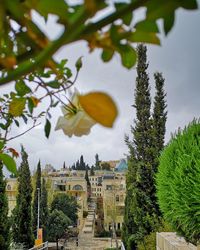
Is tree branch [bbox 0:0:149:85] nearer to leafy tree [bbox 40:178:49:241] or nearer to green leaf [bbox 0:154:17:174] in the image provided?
green leaf [bbox 0:154:17:174]

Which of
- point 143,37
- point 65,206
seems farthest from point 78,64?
point 65,206

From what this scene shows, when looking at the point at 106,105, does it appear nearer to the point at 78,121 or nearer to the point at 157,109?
the point at 78,121

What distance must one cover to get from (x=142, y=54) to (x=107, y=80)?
40.9 feet

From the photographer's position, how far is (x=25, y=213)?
1669 cm

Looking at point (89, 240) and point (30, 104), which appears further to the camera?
point (89, 240)

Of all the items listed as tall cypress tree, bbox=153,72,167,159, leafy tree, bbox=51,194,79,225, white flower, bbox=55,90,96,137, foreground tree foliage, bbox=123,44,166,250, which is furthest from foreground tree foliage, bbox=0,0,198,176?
leafy tree, bbox=51,194,79,225

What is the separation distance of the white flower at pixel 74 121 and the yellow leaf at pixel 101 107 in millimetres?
217

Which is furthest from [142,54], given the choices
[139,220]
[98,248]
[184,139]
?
[98,248]

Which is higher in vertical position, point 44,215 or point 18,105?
point 18,105

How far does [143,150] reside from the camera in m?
12.2

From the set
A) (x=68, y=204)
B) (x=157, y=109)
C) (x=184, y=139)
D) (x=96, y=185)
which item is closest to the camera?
(x=184, y=139)

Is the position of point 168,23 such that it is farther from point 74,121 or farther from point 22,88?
point 22,88

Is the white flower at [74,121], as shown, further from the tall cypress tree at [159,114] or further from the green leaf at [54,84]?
the tall cypress tree at [159,114]

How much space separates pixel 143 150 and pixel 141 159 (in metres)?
0.35
